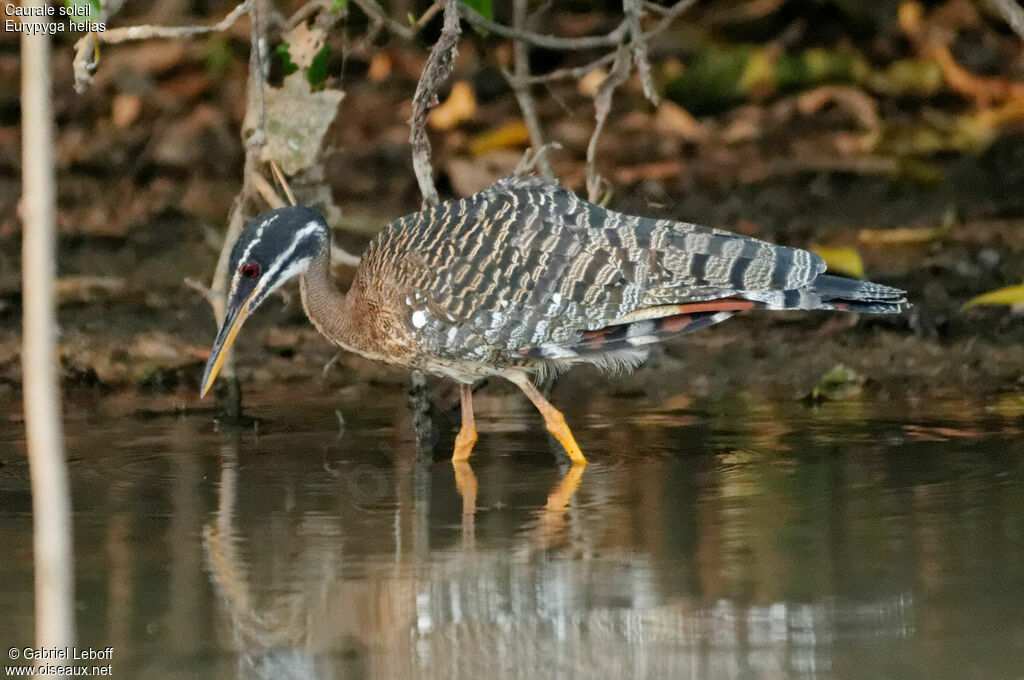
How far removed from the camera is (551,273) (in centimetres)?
682

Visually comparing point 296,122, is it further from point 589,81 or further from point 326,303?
point 589,81

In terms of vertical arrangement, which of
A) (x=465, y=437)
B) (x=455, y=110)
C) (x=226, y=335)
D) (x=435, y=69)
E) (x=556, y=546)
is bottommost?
(x=556, y=546)

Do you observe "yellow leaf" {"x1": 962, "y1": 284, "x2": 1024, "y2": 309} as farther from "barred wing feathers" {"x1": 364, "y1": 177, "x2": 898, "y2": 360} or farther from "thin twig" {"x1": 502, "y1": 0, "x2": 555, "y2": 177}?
"thin twig" {"x1": 502, "y1": 0, "x2": 555, "y2": 177}

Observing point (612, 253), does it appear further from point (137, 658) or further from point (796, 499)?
point (137, 658)

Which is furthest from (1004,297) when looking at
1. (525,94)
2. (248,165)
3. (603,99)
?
(248,165)

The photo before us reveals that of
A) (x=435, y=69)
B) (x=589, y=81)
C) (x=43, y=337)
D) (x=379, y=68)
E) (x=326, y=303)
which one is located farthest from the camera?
(x=379, y=68)

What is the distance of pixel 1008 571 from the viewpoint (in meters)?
4.75

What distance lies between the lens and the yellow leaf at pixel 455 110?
12.0 meters

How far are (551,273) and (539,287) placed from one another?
3.3 inches

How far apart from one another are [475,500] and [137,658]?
208 cm

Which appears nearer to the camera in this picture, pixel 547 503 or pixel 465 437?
pixel 547 503

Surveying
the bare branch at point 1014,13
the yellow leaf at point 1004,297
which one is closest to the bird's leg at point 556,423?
the yellow leaf at point 1004,297

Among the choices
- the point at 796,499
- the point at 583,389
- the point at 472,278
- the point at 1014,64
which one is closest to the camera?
the point at 796,499

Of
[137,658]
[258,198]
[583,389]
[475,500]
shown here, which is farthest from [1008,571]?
[258,198]
